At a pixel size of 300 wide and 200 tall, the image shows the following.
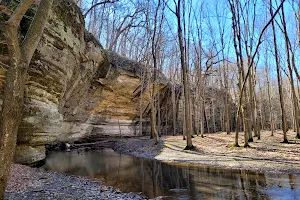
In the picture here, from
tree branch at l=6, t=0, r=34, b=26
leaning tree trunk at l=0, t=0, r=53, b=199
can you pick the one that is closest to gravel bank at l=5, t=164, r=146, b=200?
leaning tree trunk at l=0, t=0, r=53, b=199

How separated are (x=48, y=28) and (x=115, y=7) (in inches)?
490

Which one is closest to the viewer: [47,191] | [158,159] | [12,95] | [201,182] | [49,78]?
[12,95]

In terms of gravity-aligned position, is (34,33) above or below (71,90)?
below

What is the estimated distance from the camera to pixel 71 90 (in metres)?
18.1

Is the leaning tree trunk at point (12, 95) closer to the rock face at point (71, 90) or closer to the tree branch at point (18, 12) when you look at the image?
the tree branch at point (18, 12)

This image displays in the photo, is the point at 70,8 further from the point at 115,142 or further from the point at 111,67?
the point at 115,142

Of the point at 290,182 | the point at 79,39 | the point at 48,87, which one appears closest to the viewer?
the point at 290,182

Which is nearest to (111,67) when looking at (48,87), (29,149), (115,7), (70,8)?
(115,7)

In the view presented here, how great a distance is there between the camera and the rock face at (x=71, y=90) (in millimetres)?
10781

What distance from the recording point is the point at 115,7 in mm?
22328

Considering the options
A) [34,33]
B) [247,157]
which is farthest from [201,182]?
[34,33]

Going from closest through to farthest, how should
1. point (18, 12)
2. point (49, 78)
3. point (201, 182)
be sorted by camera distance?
point (18, 12) < point (201, 182) < point (49, 78)

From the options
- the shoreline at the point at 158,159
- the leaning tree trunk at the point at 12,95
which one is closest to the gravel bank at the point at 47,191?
the shoreline at the point at 158,159

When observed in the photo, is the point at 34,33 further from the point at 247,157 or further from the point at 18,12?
the point at 247,157
